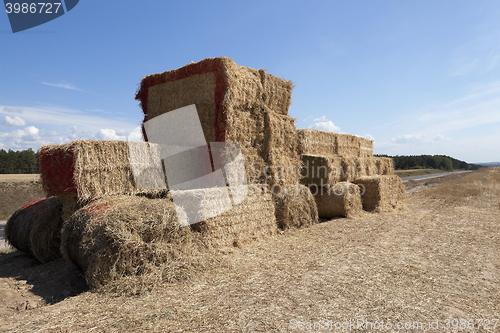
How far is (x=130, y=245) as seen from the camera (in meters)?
4.93

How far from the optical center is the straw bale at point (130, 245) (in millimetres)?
4844

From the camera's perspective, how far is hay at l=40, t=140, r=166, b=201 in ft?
20.0

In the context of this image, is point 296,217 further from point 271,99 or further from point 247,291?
point 247,291

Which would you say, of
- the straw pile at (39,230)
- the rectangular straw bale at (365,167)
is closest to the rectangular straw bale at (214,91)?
the straw pile at (39,230)

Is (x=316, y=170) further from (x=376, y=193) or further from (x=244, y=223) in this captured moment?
(x=244, y=223)

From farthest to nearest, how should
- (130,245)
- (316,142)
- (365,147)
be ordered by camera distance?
(365,147)
(316,142)
(130,245)

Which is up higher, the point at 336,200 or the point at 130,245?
the point at 336,200

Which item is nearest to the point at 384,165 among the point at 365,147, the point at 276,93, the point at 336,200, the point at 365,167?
the point at 365,147

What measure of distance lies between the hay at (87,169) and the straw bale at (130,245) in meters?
0.68

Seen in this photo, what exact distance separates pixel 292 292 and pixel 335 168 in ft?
26.7

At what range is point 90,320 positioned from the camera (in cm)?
381

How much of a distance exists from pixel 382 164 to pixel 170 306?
15.2m

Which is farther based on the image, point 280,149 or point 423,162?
point 423,162

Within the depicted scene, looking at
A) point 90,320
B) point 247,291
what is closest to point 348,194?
point 247,291
